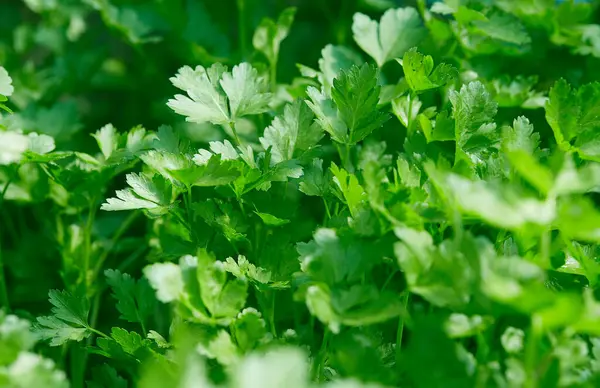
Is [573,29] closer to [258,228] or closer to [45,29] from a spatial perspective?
[258,228]

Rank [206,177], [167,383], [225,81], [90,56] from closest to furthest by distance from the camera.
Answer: [167,383], [206,177], [225,81], [90,56]

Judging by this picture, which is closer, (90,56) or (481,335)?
(481,335)

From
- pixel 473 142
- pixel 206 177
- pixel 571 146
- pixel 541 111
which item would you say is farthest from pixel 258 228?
pixel 541 111

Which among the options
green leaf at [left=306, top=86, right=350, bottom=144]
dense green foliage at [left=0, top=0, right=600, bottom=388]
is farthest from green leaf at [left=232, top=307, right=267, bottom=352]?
green leaf at [left=306, top=86, right=350, bottom=144]

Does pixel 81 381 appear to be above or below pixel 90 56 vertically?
below

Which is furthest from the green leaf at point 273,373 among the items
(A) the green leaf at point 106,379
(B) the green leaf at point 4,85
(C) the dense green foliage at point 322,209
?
(B) the green leaf at point 4,85

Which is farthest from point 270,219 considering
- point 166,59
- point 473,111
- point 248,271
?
point 166,59

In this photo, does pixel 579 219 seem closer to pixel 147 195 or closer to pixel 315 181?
pixel 315 181
